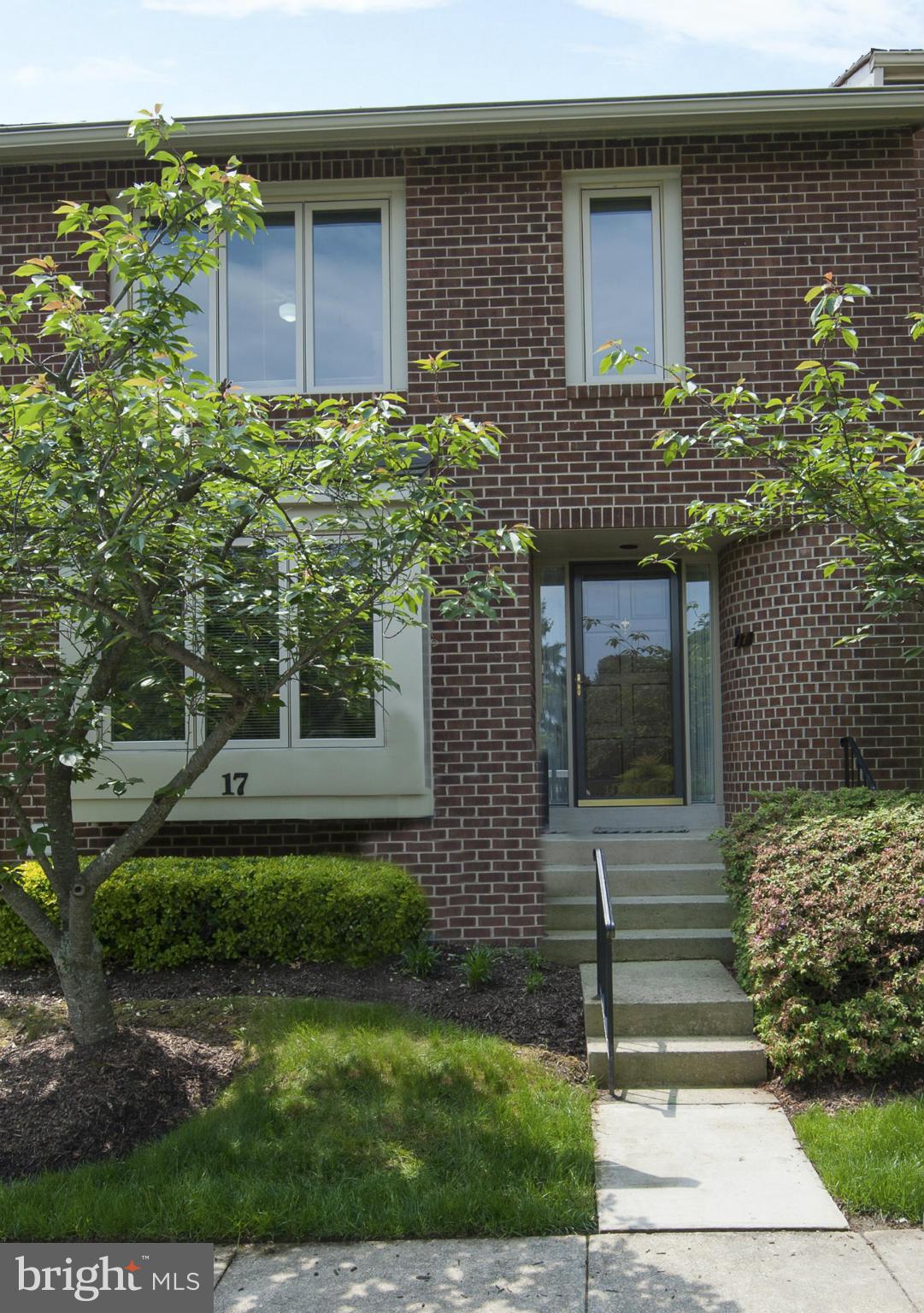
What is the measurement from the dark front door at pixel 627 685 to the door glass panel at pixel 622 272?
6.68ft

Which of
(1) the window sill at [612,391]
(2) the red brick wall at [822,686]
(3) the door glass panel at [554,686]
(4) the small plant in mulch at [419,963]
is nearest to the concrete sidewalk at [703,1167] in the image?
(4) the small plant in mulch at [419,963]

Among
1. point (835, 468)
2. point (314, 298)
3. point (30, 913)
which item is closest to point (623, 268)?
point (314, 298)

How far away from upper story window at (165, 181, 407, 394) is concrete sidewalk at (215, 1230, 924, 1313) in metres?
6.39

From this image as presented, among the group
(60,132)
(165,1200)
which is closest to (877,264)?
(60,132)

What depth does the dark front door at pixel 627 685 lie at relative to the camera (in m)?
9.71

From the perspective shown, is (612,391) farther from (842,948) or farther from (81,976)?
(81,976)

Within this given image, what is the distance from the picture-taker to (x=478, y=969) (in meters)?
7.20

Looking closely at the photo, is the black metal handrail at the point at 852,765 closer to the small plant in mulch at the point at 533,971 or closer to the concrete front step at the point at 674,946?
the concrete front step at the point at 674,946

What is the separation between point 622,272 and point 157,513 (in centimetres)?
519

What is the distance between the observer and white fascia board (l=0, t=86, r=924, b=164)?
8422 mm

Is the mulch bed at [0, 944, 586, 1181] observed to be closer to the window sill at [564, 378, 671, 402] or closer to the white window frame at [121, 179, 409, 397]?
the window sill at [564, 378, 671, 402]

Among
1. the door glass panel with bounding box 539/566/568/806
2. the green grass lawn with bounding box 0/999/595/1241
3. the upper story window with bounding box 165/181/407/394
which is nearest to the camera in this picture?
the green grass lawn with bounding box 0/999/595/1241

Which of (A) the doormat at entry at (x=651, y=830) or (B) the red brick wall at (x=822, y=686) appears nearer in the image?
(B) the red brick wall at (x=822, y=686)

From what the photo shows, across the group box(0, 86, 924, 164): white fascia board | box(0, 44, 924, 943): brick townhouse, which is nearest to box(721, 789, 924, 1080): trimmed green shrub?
box(0, 44, 924, 943): brick townhouse
